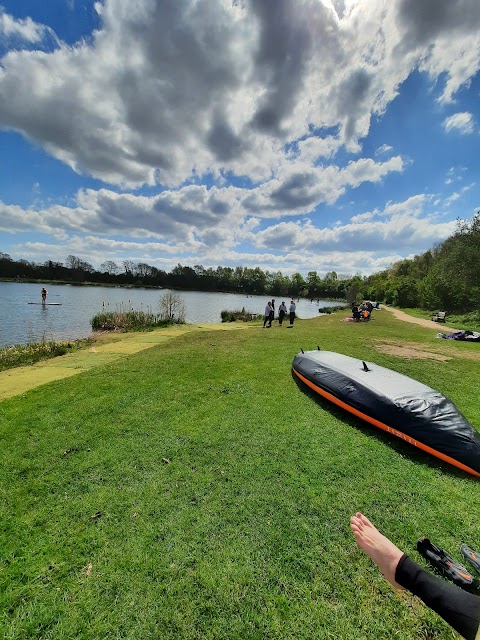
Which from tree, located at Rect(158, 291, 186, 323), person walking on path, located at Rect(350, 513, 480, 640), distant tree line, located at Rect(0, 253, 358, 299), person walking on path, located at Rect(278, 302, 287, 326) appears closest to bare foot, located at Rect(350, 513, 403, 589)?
person walking on path, located at Rect(350, 513, 480, 640)

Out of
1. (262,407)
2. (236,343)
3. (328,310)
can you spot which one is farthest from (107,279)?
(262,407)

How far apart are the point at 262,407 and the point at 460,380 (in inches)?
219

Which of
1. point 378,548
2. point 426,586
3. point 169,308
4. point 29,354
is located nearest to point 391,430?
point 378,548

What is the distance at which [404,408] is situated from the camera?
4215mm

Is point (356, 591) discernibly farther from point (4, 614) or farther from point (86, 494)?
point (86, 494)

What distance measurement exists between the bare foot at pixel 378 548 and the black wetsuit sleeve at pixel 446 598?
0.08 meters

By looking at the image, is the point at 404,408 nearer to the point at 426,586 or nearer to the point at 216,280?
the point at 426,586

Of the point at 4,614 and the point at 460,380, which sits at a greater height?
the point at 460,380

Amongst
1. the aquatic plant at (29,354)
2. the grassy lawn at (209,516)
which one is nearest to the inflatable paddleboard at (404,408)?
the grassy lawn at (209,516)

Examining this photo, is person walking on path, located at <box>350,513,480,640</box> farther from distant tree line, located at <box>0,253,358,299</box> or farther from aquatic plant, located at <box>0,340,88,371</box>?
distant tree line, located at <box>0,253,358,299</box>

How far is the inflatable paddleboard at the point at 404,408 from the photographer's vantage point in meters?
3.78

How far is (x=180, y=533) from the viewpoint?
2809 mm

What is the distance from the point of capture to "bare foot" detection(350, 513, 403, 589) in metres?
2.24

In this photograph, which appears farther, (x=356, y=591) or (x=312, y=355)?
(x=312, y=355)
